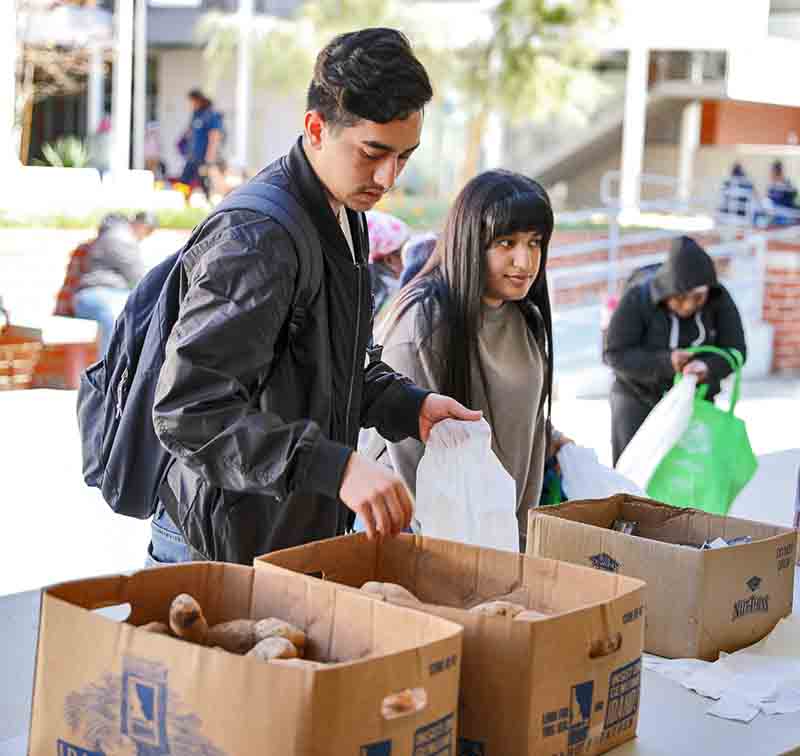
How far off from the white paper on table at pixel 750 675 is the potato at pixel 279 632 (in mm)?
686

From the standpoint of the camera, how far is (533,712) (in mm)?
1659

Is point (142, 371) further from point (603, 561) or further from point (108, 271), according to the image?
point (108, 271)

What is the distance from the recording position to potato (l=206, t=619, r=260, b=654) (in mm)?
1676

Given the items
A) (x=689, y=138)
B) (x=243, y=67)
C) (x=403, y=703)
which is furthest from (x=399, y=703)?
(x=689, y=138)

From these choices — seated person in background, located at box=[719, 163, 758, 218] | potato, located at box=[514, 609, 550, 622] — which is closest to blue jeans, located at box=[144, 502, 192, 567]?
potato, located at box=[514, 609, 550, 622]

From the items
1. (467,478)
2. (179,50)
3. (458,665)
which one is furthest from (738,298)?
(179,50)

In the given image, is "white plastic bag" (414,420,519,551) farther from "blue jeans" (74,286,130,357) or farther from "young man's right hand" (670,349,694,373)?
"blue jeans" (74,286,130,357)

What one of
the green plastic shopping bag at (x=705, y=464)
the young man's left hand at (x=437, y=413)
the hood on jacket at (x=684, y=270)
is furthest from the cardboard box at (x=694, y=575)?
the hood on jacket at (x=684, y=270)

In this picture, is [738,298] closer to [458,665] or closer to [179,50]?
[458,665]

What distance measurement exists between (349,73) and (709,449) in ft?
9.26

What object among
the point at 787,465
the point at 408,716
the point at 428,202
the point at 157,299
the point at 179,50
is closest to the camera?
the point at 408,716

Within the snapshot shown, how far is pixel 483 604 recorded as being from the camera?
180 centimetres

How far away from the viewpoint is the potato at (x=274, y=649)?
1.60 meters

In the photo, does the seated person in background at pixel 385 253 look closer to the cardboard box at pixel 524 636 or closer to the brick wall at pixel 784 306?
the cardboard box at pixel 524 636
